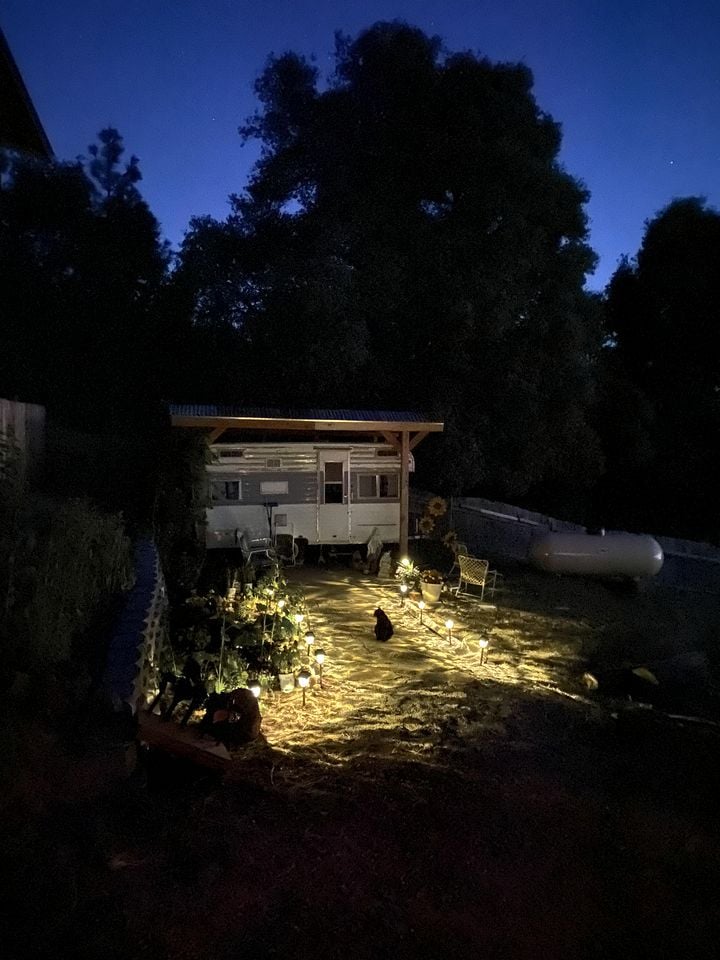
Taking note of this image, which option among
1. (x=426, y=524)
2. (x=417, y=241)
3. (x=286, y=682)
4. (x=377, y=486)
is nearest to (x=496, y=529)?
(x=426, y=524)

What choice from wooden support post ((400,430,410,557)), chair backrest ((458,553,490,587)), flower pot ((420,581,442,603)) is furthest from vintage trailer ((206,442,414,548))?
flower pot ((420,581,442,603))

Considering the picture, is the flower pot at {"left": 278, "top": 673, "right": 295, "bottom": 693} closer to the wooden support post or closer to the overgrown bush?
the overgrown bush

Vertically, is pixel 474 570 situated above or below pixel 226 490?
below

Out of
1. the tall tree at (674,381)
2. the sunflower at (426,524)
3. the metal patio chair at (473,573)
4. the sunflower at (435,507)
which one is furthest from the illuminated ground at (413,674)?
the tall tree at (674,381)

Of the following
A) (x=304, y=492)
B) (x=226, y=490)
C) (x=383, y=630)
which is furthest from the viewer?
(x=304, y=492)

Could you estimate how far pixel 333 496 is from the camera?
15.6m

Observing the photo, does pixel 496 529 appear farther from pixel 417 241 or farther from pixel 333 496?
pixel 417 241

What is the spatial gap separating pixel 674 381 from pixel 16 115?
992 inches

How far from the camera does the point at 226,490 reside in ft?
48.5

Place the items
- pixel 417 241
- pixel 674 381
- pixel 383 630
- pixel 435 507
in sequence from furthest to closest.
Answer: pixel 674 381 → pixel 417 241 → pixel 435 507 → pixel 383 630

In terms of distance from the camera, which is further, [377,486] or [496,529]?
[496,529]

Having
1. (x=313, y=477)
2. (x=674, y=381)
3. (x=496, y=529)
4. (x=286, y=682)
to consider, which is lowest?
(x=286, y=682)

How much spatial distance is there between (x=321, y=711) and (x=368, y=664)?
175cm

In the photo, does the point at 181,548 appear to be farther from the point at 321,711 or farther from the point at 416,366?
the point at 416,366
